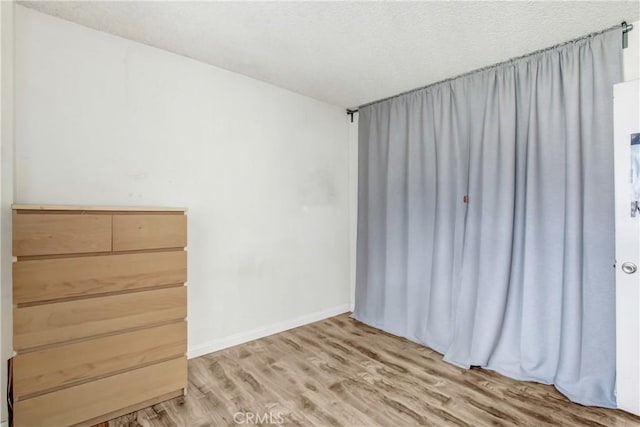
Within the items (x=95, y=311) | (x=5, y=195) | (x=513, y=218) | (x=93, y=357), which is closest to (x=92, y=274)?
(x=95, y=311)

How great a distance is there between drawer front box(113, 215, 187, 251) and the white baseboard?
Answer: 3.49 feet

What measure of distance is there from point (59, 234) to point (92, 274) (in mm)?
277

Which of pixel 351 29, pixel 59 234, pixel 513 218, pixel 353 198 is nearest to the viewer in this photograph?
pixel 59 234

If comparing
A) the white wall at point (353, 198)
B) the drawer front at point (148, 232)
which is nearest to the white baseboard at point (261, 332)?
the white wall at point (353, 198)

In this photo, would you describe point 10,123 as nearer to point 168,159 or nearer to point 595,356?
point 168,159

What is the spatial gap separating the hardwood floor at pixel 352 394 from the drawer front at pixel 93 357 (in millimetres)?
343

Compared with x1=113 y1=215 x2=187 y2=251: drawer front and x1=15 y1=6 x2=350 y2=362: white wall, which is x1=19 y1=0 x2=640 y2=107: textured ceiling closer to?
x1=15 y1=6 x2=350 y2=362: white wall

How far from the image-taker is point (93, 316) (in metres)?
1.76

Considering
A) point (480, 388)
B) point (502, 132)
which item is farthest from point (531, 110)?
Result: point (480, 388)

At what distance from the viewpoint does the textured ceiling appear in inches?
72.2

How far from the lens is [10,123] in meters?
1.79

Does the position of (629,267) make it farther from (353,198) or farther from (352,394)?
(353,198)

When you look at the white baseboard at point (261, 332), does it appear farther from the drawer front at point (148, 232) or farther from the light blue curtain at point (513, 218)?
the drawer front at point (148, 232)

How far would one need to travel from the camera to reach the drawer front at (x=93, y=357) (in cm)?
159
